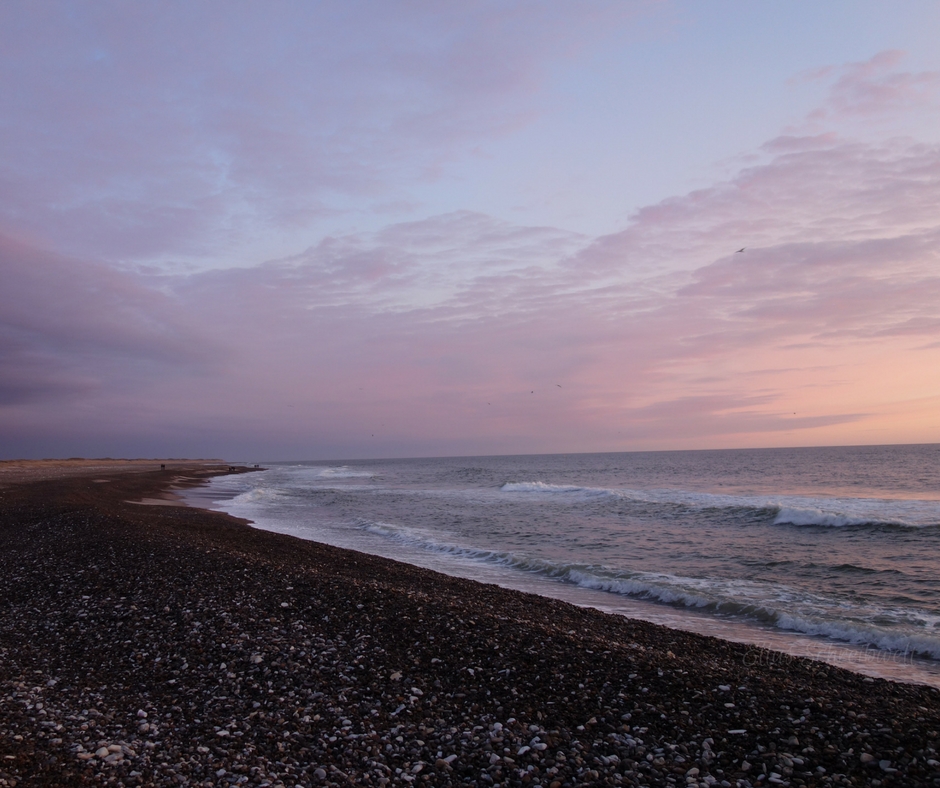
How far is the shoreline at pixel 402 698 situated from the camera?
5535mm

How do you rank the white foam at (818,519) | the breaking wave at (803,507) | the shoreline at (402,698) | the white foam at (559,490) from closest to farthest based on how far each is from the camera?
the shoreline at (402,698) < the white foam at (818,519) < the breaking wave at (803,507) < the white foam at (559,490)

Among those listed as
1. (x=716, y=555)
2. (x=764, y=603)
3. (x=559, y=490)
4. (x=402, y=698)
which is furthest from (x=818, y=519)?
(x=559, y=490)

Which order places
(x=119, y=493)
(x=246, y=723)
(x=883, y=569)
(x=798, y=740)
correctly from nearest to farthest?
(x=798, y=740) → (x=246, y=723) → (x=883, y=569) → (x=119, y=493)

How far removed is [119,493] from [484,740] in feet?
132

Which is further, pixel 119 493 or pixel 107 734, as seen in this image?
pixel 119 493

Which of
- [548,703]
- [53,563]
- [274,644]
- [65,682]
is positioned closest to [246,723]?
[274,644]

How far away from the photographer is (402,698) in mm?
7070

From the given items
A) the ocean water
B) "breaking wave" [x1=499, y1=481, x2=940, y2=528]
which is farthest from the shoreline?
"breaking wave" [x1=499, y1=481, x2=940, y2=528]

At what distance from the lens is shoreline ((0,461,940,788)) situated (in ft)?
18.2

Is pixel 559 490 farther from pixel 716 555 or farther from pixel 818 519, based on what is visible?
pixel 716 555

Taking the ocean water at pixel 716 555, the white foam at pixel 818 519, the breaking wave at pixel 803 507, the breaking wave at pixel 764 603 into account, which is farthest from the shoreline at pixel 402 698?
the breaking wave at pixel 803 507

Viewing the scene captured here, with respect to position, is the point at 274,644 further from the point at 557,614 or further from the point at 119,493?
the point at 119,493

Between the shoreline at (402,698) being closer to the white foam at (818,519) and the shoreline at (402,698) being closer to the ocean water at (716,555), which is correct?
the ocean water at (716,555)

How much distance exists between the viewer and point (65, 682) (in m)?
7.45
